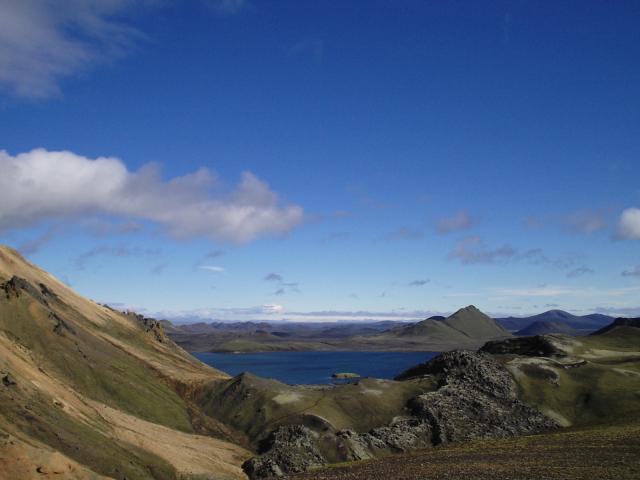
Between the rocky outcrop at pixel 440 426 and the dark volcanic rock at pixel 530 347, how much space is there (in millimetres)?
21841

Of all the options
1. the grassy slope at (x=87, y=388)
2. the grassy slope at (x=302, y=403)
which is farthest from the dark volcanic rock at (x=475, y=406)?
the grassy slope at (x=87, y=388)

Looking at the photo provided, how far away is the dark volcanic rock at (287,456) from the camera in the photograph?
7007cm

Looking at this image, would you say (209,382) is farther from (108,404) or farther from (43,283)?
(43,283)

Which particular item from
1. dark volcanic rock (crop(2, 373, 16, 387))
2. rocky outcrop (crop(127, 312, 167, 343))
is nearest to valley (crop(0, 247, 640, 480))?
dark volcanic rock (crop(2, 373, 16, 387))

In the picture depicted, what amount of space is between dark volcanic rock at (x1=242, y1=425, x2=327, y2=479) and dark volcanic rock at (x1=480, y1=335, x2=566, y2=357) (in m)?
63.8

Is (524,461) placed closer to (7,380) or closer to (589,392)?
(589,392)

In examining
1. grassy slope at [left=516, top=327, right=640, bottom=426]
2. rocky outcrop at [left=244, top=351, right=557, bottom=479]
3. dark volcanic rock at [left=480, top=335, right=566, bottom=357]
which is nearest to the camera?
rocky outcrop at [left=244, top=351, right=557, bottom=479]

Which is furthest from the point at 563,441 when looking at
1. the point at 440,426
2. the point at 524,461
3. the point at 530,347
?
the point at 530,347

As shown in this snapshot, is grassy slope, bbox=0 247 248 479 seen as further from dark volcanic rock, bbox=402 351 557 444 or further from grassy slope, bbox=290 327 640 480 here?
dark volcanic rock, bbox=402 351 557 444

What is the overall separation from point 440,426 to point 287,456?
89.3 feet

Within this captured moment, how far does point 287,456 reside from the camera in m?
72.7

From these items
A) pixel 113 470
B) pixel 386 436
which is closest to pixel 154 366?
pixel 386 436

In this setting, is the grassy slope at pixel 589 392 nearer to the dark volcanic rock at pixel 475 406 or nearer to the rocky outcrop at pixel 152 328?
the dark volcanic rock at pixel 475 406

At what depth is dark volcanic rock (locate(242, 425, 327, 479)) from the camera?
7007 cm
